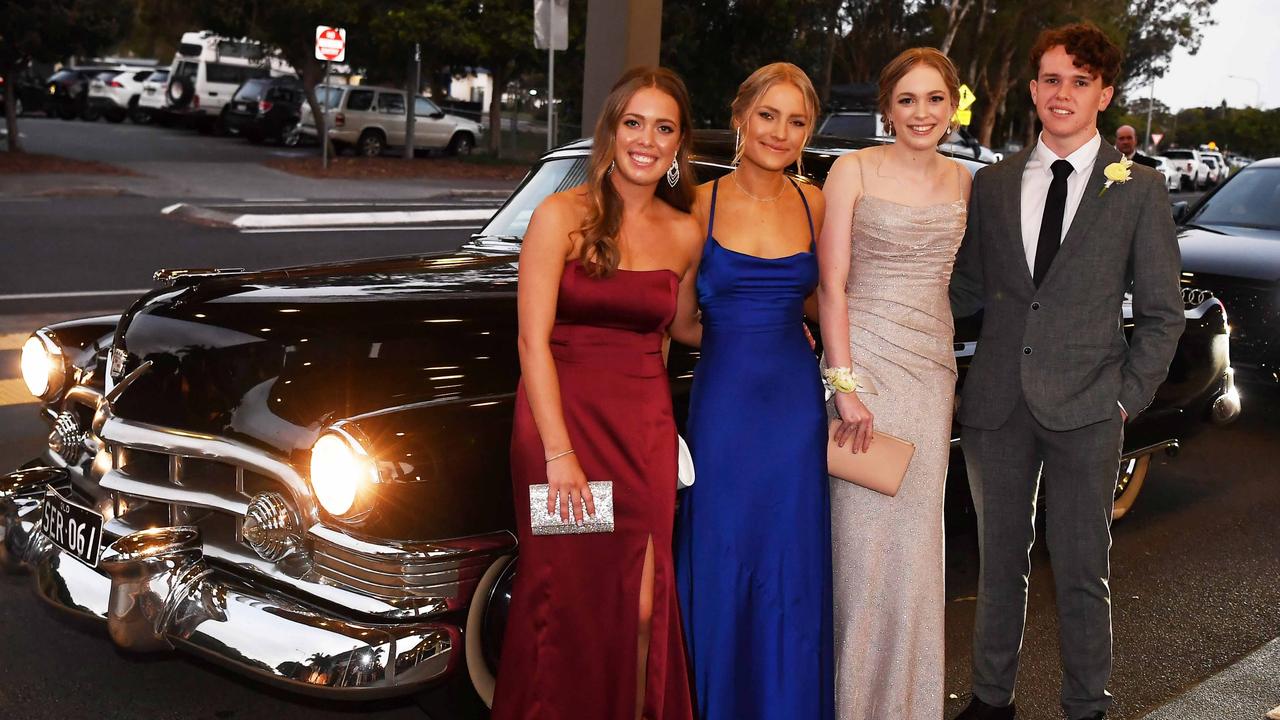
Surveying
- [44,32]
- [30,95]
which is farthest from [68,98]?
[44,32]

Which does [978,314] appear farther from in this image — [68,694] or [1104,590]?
[68,694]

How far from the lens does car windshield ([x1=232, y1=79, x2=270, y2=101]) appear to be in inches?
1212

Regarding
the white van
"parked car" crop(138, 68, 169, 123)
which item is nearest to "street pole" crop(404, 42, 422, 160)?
the white van

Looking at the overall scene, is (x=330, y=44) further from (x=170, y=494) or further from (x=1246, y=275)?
(x=170, y=494)

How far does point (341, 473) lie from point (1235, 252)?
6917 mm

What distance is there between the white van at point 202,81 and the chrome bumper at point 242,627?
30878 mm

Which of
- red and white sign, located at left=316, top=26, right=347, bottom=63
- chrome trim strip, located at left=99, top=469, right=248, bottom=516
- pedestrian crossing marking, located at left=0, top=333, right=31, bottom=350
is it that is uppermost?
red and white sign, located at left=316, top=26, right=347, bottom=63

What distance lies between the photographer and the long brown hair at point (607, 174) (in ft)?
9.47

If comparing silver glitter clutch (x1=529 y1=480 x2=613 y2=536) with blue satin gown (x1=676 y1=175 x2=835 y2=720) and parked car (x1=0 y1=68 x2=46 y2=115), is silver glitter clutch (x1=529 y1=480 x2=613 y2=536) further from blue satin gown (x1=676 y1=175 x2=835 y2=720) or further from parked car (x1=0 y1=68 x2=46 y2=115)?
parked car (x1=0 y1=68 x2=46 y2=115)

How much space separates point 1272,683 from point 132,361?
3.84 metres

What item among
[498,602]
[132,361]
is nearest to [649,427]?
[498,602]

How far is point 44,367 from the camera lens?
13.8ft

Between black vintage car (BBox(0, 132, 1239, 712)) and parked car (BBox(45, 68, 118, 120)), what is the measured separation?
36725 mm

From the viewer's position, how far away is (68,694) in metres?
3.80
